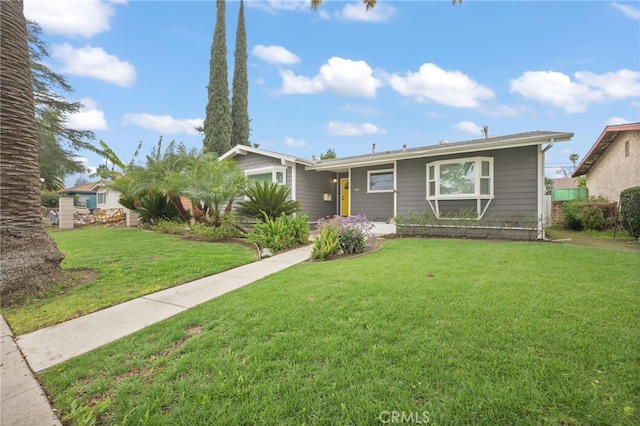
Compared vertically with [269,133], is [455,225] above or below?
below

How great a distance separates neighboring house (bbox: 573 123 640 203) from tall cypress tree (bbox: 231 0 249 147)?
21862mm

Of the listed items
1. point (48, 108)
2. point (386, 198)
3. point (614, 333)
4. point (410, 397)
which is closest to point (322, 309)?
point (410, 397)

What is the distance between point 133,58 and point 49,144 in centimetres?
1336

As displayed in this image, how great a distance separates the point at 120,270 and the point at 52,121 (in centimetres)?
2132

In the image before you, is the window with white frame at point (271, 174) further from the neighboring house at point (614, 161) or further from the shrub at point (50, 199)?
the shrub at point (50, 199)

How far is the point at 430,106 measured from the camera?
56.3 ft

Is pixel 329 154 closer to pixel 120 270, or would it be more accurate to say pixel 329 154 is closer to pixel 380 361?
pixel 120 270

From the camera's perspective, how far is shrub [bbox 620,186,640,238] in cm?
828

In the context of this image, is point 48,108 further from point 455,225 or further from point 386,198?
point 455,225

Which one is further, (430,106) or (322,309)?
(430,106)

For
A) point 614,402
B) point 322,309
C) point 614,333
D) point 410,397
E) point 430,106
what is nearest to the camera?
point 614,402

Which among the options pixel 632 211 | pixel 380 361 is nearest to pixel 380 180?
pixel 632 211

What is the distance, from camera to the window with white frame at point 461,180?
873 centimetres

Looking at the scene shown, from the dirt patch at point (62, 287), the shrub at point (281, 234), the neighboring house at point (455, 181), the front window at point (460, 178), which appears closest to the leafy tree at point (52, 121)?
the neighboring house at point (455, 181)
